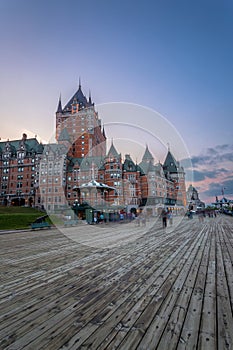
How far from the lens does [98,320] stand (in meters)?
3.09

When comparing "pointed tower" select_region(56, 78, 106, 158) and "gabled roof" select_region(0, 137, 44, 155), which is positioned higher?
"pointed tower" select_region(56, 78, 106, 158)

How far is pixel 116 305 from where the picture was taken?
361 centimetres

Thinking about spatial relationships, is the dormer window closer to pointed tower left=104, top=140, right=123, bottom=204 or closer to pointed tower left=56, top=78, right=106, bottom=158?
pointed tower left=56, top=78, right=106, bottom=158

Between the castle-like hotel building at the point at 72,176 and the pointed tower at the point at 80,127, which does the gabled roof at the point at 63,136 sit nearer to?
the castle-like hotel building at the point at 72,176

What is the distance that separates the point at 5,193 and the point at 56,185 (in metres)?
22.1

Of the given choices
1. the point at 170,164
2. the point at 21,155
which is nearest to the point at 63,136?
the point at 21,155

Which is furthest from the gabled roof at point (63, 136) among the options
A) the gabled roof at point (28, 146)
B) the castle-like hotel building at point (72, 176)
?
the gabled roof at point (28, 146)

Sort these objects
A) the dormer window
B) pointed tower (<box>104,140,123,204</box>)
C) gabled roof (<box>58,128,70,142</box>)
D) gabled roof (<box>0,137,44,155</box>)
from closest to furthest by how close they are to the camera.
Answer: pointed tower (<box>104,140,123,204</box>) < the dormer window < gabled roof (<box>0,137,44,155</box>) < gabled roof (<box>58,128,70,142</box>)

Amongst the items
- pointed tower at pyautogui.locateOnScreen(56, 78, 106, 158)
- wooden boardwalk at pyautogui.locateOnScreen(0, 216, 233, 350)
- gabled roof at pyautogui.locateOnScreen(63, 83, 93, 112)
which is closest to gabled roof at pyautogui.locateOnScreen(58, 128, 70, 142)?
pointed tower at pyautogui.locateOnScreen(56, 78, 106, 158)

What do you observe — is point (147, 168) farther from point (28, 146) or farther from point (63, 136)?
point (28, 146)

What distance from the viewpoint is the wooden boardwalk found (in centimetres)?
261

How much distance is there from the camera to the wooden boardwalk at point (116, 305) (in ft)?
8.57

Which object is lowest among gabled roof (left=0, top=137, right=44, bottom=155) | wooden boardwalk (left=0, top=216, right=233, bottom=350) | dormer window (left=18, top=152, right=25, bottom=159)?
wooden boardwalk (left=0, top=216, right=233, bottom=350)

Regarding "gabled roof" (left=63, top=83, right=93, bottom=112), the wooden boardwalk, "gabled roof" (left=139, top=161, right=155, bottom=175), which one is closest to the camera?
the wooden boardwalk
